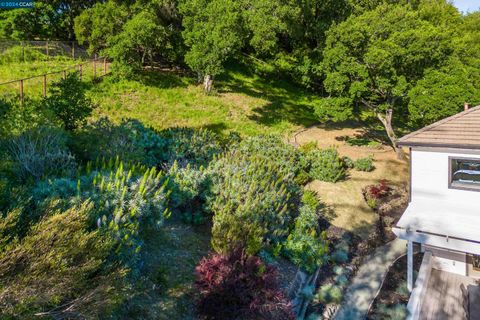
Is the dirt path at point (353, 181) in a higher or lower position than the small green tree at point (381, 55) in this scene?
lower

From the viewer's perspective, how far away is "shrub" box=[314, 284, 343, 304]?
9.39 metres

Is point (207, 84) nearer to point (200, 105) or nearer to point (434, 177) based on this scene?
point (200, 105)

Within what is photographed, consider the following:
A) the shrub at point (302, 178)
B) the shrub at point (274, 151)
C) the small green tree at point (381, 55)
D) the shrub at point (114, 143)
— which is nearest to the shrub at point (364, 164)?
the small green tree at point (381, 55)

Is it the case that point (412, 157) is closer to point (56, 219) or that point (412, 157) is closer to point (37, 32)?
point (56, 219)

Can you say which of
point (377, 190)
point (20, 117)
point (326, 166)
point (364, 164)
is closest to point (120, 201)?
point (20, 117)

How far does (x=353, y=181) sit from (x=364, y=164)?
151 centimetres

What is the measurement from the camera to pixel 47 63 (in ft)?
71.4

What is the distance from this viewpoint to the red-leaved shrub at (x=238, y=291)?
6.75 m

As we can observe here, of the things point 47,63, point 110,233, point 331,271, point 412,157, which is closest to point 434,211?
point 412,157

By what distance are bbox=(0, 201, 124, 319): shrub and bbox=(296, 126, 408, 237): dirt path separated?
10.8 m

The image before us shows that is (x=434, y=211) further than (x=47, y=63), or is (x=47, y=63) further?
(x=47, y=63)

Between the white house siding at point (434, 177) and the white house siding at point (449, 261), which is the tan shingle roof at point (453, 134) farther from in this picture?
the white house siding at point (449, 261)

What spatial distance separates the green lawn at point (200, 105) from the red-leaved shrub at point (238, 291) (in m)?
12.8

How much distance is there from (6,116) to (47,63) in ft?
49.4
